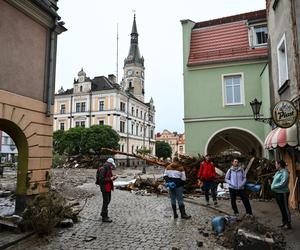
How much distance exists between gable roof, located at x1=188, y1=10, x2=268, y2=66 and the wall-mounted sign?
8501mm

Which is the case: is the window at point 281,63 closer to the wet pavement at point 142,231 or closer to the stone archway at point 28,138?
the wet pavement at point 142,231

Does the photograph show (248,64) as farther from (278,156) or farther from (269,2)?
(278,156)

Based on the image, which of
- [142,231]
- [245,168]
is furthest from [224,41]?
[142,231]

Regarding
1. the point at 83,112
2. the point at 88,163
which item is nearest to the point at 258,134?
the point at 88,163

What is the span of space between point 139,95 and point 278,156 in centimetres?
7818

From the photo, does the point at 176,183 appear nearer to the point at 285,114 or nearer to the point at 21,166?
the point at 285,114

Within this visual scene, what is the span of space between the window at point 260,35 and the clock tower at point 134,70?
70.7 m

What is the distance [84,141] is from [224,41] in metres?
37.7

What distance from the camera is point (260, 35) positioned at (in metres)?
17.5

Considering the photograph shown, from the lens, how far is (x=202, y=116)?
17031 mm

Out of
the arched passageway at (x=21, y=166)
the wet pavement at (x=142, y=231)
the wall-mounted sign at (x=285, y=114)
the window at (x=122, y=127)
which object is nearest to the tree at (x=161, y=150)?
the window at (x=122, y=127)

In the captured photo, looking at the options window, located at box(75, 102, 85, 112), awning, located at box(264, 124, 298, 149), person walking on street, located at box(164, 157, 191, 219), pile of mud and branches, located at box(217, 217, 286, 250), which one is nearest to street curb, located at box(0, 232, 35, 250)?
person walking on street, located at box(164, 157, 191, 219)

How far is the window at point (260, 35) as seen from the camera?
1728 centimetres

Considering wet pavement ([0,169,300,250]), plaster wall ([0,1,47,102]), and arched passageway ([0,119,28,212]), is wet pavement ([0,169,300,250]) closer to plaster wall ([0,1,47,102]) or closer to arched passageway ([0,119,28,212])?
arched passageway ([0,119,28,212])
